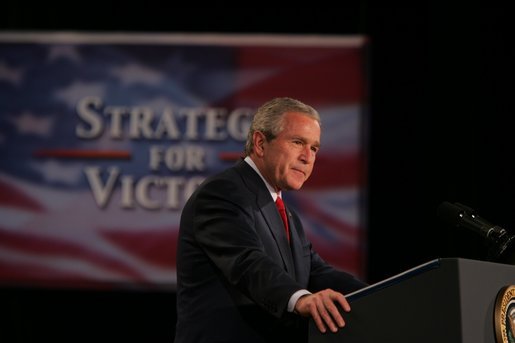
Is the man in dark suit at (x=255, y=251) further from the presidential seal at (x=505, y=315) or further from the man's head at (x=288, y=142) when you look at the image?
the presidential seal at (x=505, y=315)

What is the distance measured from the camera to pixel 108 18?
4633 millimetres

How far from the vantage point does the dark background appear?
4.31m

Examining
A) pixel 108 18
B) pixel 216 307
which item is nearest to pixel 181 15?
pixel 108 18

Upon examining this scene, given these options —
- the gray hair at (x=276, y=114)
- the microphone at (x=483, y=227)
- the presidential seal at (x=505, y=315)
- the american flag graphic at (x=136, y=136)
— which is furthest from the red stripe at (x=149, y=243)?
the presidential seal at (x=505, y=315)

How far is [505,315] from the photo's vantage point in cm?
168

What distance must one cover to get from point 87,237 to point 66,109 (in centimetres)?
76

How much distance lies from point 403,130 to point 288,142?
225cm

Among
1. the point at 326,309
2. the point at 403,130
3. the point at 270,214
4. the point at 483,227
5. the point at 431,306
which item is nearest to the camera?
the point at 431,306

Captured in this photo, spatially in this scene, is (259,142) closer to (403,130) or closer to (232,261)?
(232,261)

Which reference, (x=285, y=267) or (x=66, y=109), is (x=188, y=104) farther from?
(x=285, y=267)

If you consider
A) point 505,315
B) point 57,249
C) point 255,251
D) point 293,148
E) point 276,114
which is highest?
point 276,114

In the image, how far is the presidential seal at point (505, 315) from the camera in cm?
165

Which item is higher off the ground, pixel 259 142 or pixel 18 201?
pixel 259 142

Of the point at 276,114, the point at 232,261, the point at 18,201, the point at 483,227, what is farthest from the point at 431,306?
the point at 18,201
